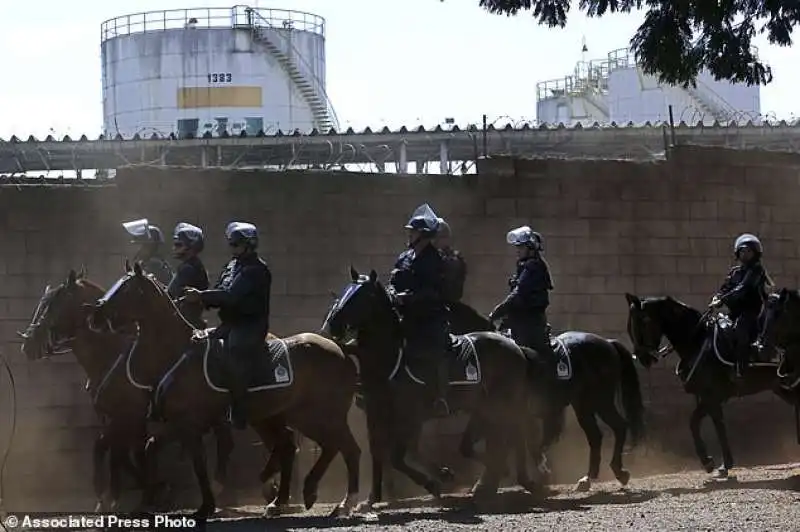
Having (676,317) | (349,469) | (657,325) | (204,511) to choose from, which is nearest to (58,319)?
(204,511)

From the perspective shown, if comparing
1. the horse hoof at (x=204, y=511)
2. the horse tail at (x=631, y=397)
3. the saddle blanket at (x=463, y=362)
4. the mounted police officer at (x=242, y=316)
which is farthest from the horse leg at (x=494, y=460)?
the horse hoof at (x=204, y=511)

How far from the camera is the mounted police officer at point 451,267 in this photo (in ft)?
44.1

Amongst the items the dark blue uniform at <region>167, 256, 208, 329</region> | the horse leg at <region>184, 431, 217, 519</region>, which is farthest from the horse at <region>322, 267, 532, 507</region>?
the horse leg at <region>184, 431, 217, 519</region>

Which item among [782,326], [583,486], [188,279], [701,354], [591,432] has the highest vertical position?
[188,279]

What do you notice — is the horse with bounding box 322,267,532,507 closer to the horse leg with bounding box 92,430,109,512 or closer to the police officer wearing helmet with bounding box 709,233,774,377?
the horse leg with bounding box 92,430,109,512

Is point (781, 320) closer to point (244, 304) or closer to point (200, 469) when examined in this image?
point (244, 304)

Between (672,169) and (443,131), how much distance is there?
5.49 m

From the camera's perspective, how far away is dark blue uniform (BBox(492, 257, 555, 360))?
44.0ft

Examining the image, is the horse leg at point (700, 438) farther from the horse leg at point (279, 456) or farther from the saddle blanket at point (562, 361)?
the horse leg at point (279, 456)

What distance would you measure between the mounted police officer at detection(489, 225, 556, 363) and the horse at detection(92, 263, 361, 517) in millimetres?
2047

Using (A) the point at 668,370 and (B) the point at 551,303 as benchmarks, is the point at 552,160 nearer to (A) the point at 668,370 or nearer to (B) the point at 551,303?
(B) the point at 551,303

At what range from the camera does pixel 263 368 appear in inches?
455

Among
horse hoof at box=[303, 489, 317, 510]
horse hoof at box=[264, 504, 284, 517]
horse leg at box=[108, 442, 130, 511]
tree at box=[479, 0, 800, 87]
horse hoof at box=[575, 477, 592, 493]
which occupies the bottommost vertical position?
horse hoof at box=[575, 477, 592, 493]

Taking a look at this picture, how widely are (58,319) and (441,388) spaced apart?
10.9ft
